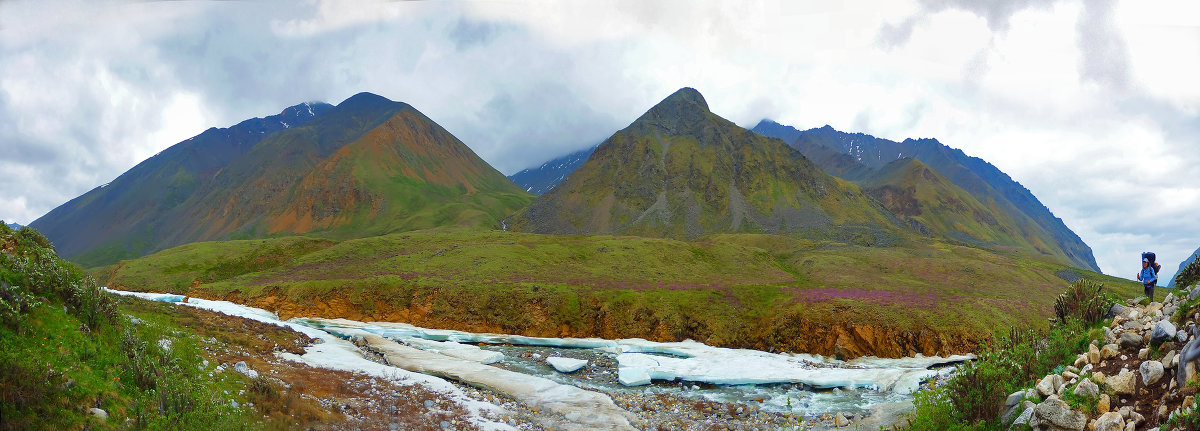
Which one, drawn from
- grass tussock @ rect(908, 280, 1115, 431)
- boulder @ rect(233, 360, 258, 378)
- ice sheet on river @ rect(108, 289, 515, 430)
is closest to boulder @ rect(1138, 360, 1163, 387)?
grass tussock @ rect(908, 280, 1115, 431)

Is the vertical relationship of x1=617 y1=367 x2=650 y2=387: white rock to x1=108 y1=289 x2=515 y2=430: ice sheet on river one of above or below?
below

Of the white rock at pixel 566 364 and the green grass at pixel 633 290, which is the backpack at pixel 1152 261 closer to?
the green grass at pixel 633 290

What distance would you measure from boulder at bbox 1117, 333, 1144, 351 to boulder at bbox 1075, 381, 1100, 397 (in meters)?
2.57

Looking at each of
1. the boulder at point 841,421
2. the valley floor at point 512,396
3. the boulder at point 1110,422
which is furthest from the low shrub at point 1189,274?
the boulder at point 841,421

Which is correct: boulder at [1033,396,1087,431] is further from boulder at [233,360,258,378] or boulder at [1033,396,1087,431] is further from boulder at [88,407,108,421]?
boulder at [233,360,258,378]

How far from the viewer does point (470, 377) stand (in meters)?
27.7

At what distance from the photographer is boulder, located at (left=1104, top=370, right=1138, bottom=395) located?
9844mm

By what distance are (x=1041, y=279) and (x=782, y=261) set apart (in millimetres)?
41063

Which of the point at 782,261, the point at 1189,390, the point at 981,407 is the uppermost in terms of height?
the point at 782,261

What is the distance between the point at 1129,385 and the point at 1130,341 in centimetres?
255

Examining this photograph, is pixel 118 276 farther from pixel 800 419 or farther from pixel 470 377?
pixel 800 419

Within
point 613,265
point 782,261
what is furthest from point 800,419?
point 782,261

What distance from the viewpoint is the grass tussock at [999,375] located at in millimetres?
13000

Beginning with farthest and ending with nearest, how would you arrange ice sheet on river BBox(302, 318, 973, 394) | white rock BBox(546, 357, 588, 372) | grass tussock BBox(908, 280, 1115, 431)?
white rock BBox(546, 357, 588, 372)
ice sheet on river BBox(302, 318, 973, 394)
grass tussock BBox(908, 280, 1115, 431)
